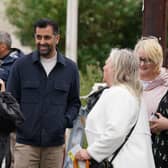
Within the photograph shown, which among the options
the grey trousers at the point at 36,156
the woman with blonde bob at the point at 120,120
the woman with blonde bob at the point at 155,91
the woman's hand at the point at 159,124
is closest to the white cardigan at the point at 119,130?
the woman with blonde bob at the point at 120,120

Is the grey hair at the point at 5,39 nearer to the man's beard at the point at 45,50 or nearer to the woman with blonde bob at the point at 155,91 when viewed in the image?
the man's beard at the point at 45,50

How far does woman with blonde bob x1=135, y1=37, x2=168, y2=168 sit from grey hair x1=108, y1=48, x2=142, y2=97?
0.54 meters

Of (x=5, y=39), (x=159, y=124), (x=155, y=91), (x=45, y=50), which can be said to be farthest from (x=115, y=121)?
(x=5, y=39)

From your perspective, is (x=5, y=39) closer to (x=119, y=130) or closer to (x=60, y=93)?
(x=60, y=93)

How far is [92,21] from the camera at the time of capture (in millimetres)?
20203

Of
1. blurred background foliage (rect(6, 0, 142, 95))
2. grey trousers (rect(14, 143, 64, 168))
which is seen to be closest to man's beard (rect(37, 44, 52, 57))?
grey trousers (rect(14, 143, 64, 168))

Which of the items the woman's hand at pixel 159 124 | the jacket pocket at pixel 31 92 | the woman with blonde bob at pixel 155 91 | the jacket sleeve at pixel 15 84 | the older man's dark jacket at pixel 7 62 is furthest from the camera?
the older man's dark jacket at pixel 7 62

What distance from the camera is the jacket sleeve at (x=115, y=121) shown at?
16.8 ft

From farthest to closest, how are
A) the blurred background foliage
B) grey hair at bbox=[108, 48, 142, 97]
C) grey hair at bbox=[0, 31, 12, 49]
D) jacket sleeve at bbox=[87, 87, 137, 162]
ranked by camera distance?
the blurred background foliage → grey hair at bbox=[0, 31, 12, 49] → grey hair at bbox=[108, 48, 142, 97] → jacket sleeve at bbox=[87, 87, 137, 162]

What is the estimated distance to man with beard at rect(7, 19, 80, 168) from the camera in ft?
22.0

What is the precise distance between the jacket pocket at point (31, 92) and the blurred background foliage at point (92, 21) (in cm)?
1235

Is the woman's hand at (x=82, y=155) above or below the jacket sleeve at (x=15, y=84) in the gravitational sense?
below

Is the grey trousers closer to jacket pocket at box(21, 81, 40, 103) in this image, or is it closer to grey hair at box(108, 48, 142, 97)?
jacket pocket at box(21, 81, 40, 103)

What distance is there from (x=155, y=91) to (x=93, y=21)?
14.4m
